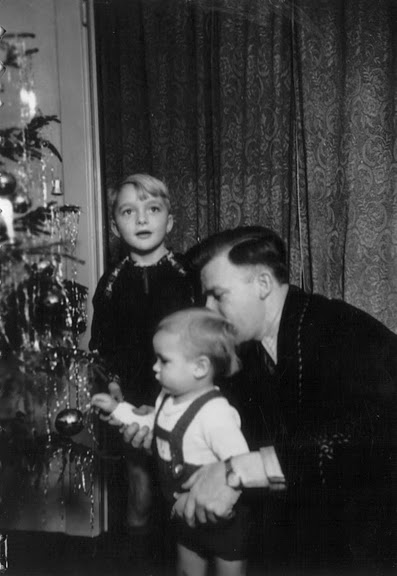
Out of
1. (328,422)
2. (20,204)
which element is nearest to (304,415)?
(328,422)

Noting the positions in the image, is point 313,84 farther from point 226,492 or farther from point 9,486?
point 9,486

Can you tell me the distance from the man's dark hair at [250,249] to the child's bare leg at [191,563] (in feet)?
2.35

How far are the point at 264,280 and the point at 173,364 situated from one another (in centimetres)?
31

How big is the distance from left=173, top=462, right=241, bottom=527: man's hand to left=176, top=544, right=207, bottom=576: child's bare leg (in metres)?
0.22

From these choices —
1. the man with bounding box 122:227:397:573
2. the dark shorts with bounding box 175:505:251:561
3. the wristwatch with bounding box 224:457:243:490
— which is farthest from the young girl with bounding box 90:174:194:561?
the wristwatch with bounding box 224:457:243:490

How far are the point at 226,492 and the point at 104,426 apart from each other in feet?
3.33

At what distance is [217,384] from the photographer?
5.16ft

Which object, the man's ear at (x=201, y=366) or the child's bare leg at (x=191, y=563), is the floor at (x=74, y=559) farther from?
the man's ear at (x=201, y=366)

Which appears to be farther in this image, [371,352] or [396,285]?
[396,285]

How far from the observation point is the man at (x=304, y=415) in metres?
1.30

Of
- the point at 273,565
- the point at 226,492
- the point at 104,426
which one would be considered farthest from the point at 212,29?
the point at 273,565

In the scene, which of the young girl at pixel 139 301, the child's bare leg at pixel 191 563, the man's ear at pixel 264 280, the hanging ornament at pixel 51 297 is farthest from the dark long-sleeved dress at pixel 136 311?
the child's bare leg at pixel 191 563

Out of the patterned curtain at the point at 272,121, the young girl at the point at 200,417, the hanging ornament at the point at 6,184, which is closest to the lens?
the young girl at the point at 200,417

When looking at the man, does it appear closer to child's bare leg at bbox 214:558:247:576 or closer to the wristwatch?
the wristwatch
